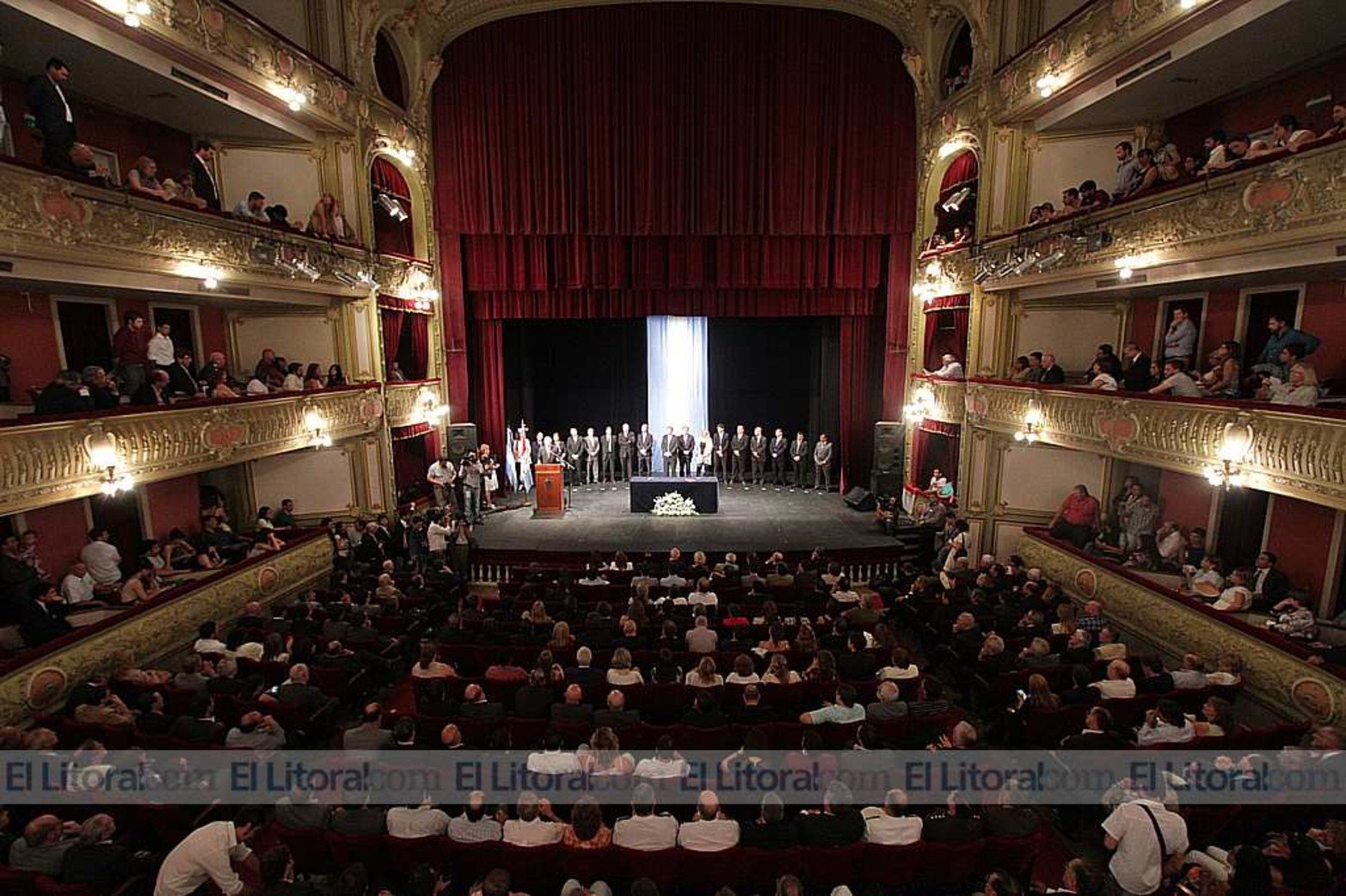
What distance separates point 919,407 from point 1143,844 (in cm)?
1232

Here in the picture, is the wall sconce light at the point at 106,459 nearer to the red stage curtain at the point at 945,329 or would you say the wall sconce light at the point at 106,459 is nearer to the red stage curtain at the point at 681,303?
the red stage curtain at the point at 681,303

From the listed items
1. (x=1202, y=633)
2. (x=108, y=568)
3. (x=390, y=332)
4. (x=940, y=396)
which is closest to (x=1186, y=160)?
(x=940, y=396)

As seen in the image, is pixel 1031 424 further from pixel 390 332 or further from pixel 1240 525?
pixel 390 332

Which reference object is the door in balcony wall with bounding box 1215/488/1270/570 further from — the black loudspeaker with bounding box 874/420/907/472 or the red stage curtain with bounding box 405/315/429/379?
the red stage curtain with bounding box 405/315/429/379

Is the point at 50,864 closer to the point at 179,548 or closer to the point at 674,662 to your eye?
the point at 674,662

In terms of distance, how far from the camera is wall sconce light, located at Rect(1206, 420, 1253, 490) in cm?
796

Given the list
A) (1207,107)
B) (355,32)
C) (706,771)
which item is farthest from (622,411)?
(706,771)

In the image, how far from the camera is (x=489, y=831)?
4.80 m

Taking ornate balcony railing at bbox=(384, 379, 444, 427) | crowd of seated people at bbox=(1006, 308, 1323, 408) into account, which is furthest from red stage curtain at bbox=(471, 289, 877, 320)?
crowd of seated people at bbox=(1006, 308, 1323, 408)

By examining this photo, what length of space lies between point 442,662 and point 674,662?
2.76 m

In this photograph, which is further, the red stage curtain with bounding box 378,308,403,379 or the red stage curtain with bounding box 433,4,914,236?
the red stage curtain with bounding box 433,4,914,236

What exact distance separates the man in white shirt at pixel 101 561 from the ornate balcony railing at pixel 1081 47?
15681mm

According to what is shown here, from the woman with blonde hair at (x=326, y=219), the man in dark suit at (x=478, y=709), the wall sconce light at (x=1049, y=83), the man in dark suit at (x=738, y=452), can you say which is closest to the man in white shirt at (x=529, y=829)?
the man in dark suit at (x=478, y=709)

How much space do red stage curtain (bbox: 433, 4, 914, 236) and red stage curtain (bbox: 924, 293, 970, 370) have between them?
247 cm
